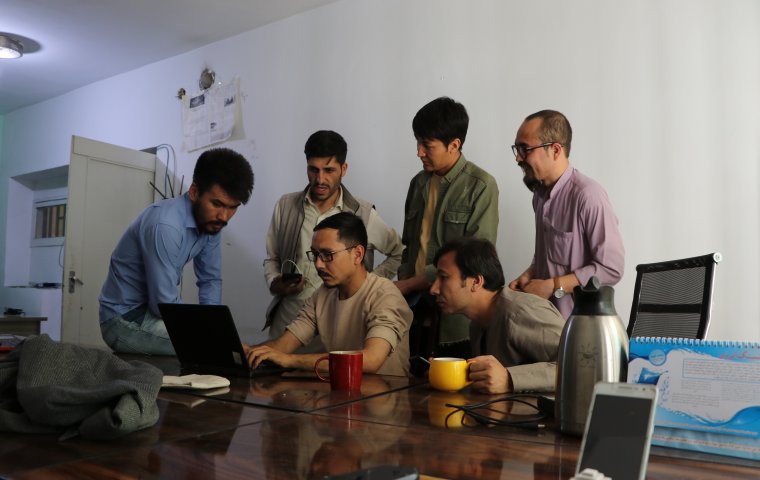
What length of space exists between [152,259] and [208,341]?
624 mm

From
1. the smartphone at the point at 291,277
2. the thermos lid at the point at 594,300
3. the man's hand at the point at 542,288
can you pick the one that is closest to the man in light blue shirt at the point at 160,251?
the smartphone at the point at 291,277

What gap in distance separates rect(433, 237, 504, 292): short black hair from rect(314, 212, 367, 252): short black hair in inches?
15.5

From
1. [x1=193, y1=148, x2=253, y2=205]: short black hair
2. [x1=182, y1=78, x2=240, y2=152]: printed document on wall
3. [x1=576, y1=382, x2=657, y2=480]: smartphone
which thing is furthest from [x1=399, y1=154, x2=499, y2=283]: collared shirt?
[x1=182, y1=78, x2=240, y2=152]: printed document on wall

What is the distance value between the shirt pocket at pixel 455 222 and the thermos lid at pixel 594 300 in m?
1.51

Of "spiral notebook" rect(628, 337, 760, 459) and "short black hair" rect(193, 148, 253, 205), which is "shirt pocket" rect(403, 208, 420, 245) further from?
"spiral notebook" rect(628, 337, 760, 459)

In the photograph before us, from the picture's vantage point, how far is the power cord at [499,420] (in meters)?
0.99

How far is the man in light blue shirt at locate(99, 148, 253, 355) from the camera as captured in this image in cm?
214

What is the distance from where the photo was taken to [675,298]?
1.80m

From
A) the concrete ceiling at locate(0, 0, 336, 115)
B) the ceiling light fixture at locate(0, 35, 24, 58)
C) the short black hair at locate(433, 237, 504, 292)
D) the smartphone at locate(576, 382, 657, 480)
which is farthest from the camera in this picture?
the ceiling light fixture at locate(0, 35, 24, 58)

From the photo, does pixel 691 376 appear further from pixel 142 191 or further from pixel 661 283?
pixel 142 191

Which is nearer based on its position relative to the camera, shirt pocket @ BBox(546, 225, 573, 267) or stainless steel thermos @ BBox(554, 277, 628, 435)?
stainless steel thermos @ BBox(554, 277, 628, 435)

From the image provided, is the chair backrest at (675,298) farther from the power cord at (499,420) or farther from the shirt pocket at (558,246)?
the power cord at (499,420)

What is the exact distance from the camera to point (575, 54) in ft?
9.57

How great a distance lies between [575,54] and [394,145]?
1.09m
